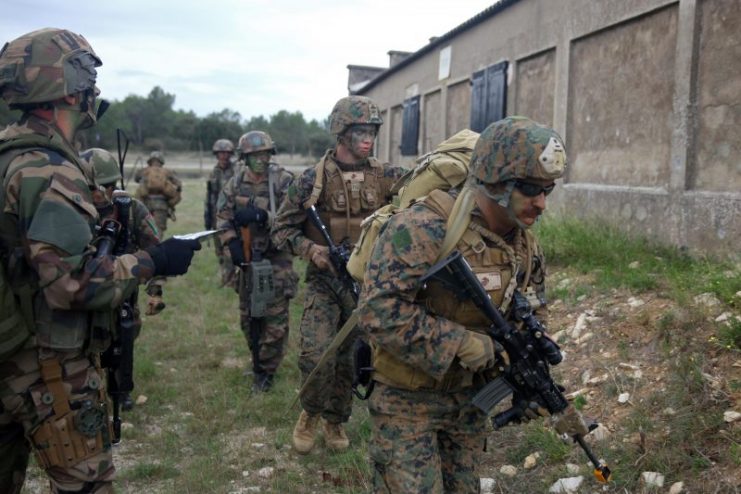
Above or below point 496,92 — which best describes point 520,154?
below

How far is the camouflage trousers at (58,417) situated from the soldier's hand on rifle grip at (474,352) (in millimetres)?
1353

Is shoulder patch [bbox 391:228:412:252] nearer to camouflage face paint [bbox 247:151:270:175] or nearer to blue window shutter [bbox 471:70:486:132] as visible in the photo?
camouflage face paint [bbox 247:151:270:175]

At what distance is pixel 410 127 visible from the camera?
608 inches

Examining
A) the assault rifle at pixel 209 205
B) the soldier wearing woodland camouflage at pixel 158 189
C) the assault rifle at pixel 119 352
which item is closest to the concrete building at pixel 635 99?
the assault rifle at pixel 209 205

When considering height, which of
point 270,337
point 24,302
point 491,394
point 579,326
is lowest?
point 270,337

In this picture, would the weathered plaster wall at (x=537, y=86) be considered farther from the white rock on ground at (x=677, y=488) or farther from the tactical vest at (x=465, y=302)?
the tactical vest at (x=465, y=302)

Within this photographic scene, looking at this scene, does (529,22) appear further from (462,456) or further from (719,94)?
(462,456)

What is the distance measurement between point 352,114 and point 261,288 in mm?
1721

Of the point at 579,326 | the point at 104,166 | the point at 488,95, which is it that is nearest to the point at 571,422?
the point at 579,326

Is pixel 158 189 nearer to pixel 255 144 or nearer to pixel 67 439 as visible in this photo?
pixel 255 144

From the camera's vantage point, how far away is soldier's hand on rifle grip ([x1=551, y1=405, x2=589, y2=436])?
2.34 m

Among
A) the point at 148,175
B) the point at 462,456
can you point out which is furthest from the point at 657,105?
the point at 148,175

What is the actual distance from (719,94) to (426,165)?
4268 millimetres

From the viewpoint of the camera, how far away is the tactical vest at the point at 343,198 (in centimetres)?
437
